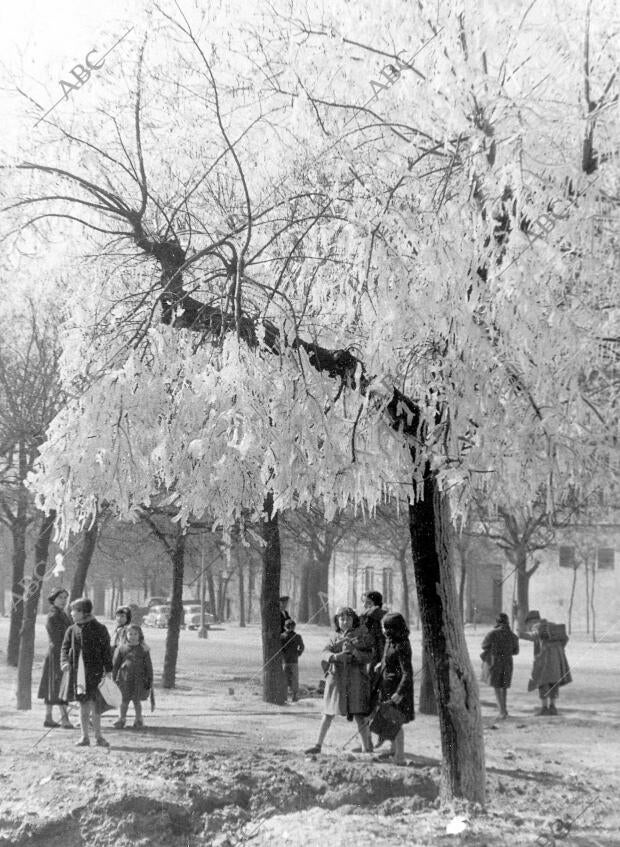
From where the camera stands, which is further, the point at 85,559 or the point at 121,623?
the point at 85,559

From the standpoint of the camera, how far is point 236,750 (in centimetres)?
1002

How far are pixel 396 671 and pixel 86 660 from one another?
10.2 feet

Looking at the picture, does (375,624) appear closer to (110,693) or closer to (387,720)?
(387,720)

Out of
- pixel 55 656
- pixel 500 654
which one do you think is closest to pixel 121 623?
pixel 55 656

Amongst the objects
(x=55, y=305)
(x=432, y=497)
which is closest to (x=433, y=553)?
(x=432, y=497)

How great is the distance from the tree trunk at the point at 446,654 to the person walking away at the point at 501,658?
636cm

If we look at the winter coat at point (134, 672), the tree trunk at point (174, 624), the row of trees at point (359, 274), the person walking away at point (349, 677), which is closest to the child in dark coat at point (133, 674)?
the winter coat at point (134, 672)

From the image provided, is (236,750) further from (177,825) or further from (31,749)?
(177,825)

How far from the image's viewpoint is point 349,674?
32.3 ft

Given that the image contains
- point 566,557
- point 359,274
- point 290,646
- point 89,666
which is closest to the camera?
point 359,274

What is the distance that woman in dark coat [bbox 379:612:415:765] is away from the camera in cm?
942

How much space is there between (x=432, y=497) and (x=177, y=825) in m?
3.03

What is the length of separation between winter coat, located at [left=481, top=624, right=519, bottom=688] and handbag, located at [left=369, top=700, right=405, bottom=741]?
4402 mm

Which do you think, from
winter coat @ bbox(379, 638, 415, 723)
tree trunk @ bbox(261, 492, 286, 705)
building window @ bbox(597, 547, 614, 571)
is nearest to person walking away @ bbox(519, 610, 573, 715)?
tree trunk @ bbox(261, 492, 286, 705)
